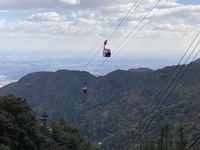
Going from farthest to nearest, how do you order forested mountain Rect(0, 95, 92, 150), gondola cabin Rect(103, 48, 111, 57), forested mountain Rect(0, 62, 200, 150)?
forested mountain Rect(0, 62, 200, 150) → forested mountain Rect(0, 95, 92, 150) → gondola cabin Rect(103, 48, 111, 57)

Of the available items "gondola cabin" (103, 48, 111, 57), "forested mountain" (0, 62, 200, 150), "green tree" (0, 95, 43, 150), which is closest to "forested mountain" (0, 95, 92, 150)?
"green tree" (0, 95, 43, 150)

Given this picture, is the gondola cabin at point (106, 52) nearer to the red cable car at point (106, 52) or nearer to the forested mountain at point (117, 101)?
the red cable car at point (106, 52)

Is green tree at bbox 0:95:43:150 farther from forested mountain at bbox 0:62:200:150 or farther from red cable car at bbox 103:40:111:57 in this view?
forested mountain at bbox 0:62:200:150

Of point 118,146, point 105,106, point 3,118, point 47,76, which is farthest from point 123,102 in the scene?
point 3,118

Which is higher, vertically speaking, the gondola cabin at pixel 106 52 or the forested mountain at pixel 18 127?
the gondola cabin at pixel 106 52

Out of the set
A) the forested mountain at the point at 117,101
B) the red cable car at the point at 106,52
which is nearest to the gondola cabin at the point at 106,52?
the red cable car at the point at 106,52

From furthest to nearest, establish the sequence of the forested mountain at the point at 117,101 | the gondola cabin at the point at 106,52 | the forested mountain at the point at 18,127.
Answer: the forested mountain at the point at 117,101 → the forested mountain at the point at 18,127 → the gondola cabin at the point at 106,52

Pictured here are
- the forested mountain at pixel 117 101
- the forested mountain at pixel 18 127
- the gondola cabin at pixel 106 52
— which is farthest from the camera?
the forested mountain at pixel 117 101

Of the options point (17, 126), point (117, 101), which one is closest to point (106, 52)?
point (17, 126)

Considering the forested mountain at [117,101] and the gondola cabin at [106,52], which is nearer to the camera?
the gondola cabin at [106,52]

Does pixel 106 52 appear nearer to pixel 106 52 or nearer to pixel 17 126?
pixel 106 52
